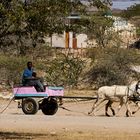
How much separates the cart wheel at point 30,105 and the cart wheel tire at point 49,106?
49 cm

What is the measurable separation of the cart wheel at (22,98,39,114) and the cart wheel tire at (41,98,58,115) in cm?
49

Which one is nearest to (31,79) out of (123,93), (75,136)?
(123,93)

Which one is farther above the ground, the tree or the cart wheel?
the tree

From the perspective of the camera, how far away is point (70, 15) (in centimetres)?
1806

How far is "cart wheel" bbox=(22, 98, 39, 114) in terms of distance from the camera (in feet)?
91.8

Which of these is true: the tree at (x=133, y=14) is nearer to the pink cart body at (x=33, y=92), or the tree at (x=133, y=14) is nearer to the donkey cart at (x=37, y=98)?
the donkey cart at (x=37, y=98)

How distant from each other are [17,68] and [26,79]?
53.7ft

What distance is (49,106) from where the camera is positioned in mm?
28625

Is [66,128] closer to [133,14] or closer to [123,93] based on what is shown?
[123,93]

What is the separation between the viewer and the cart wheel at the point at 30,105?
1101 inches

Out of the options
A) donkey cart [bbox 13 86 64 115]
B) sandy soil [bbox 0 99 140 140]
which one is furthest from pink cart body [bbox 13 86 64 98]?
sandy soil [bbox 0 99 140 140]

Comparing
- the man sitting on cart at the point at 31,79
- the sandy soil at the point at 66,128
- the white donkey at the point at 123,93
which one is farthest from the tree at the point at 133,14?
the sandy soil at the point at 66,128

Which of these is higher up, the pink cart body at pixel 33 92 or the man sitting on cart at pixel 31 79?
the man sitting on cart at pixel 31 79

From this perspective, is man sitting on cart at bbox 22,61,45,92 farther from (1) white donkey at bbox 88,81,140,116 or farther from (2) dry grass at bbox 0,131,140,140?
(2) dry grass at bbox 0,131,140,140
